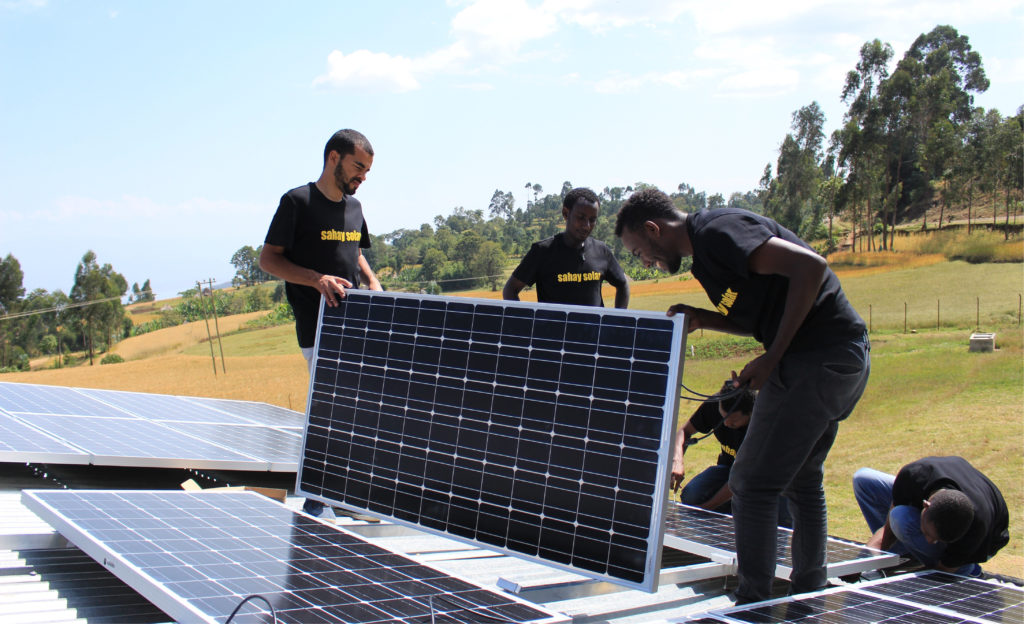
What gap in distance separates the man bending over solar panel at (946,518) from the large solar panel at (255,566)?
3165 millimetres

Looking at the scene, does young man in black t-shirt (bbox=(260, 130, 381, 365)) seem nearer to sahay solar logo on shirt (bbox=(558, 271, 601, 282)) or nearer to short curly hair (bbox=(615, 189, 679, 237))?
short curly hair (bbox=(615, 189, 679, 237))

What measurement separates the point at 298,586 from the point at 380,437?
1535 mm

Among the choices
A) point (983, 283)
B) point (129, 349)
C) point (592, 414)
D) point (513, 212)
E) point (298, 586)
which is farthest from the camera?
point (513, 212)

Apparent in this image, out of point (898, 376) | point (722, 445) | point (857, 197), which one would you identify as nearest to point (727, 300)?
point (722, 445)

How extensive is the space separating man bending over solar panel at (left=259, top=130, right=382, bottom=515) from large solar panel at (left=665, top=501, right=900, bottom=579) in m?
2.57

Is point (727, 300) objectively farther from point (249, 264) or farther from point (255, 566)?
point (249, 264)

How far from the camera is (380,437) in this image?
15.5 feet

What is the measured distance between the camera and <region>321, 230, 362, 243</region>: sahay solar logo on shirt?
567 centimetres

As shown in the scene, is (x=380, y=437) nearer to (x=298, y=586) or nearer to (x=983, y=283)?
(x=298, y=586)

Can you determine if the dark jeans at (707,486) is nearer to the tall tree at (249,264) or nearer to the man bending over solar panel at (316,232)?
the man bending over solar panel at (316,232)

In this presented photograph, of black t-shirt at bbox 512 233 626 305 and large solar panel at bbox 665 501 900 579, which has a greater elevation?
black t-shirt at bbox 512 233 626 305

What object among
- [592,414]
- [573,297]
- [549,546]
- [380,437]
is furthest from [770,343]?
[573,297]

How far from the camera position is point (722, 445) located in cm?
724

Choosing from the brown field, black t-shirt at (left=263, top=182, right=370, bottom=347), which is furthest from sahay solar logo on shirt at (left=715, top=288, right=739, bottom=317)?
the brown field
